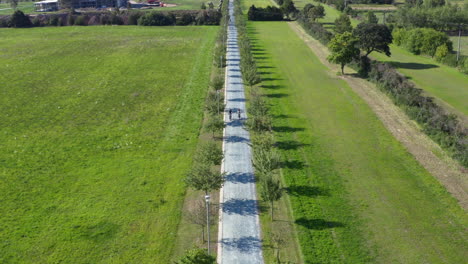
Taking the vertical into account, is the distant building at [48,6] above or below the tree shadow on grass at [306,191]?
above

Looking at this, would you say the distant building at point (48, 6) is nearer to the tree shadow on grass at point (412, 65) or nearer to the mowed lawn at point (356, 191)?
the tree shadow on grass at point (412, 65)

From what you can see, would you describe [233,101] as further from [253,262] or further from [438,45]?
[438,45]

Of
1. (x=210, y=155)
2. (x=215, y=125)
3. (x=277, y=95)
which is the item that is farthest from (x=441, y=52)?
(x=210, y=155)

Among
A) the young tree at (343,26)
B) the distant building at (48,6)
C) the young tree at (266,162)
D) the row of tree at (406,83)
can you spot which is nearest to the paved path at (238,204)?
the young tree at (266,162)

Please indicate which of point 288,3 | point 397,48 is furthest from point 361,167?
point 288,3

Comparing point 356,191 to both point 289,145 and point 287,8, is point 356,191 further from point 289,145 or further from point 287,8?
point 287,8

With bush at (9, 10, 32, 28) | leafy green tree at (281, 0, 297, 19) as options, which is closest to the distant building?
bush at (9, 10, 32, 28)
